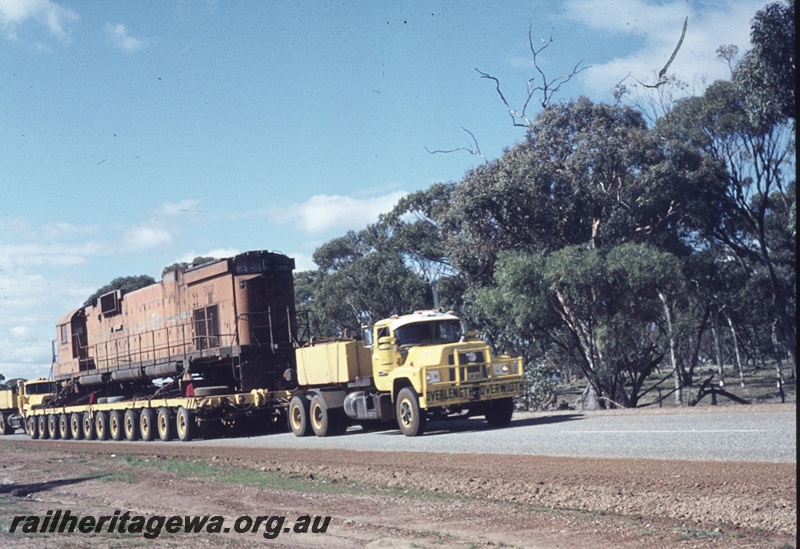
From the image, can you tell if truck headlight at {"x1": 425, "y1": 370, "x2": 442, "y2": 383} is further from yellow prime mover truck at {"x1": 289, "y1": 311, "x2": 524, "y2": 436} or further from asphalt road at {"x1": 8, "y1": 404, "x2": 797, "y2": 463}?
asphalt road at {"x1": 8, "y1": 404, "x2": 797, "y2": 463}

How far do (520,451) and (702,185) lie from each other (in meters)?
27.4

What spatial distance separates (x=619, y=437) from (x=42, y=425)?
106ft

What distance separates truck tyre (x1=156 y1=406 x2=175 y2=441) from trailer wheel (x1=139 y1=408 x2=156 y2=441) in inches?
21.0

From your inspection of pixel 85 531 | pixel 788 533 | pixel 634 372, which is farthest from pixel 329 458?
pixel 634 372

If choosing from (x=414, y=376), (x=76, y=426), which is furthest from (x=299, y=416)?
(x=76, y=426)

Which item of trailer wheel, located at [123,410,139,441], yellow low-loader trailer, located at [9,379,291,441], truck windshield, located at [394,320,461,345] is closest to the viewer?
truck windshield, located at [394,320,461,345]

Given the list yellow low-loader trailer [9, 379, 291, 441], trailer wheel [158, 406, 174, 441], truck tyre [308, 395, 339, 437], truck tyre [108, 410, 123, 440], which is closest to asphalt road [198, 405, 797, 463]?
truck tyre [308, 395, 339, 437]

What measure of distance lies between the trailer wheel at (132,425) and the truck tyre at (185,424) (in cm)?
375

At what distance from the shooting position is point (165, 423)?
97.7ft

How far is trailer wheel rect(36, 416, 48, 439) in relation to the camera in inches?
1596

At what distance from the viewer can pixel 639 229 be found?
37.9 m

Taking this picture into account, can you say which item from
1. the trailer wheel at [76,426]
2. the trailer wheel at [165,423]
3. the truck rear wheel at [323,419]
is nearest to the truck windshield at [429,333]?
the truck rear wheel at [323,419]

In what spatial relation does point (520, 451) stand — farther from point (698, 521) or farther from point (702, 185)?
point (702, 185)

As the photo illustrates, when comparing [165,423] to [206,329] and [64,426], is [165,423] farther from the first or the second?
[64,426]
